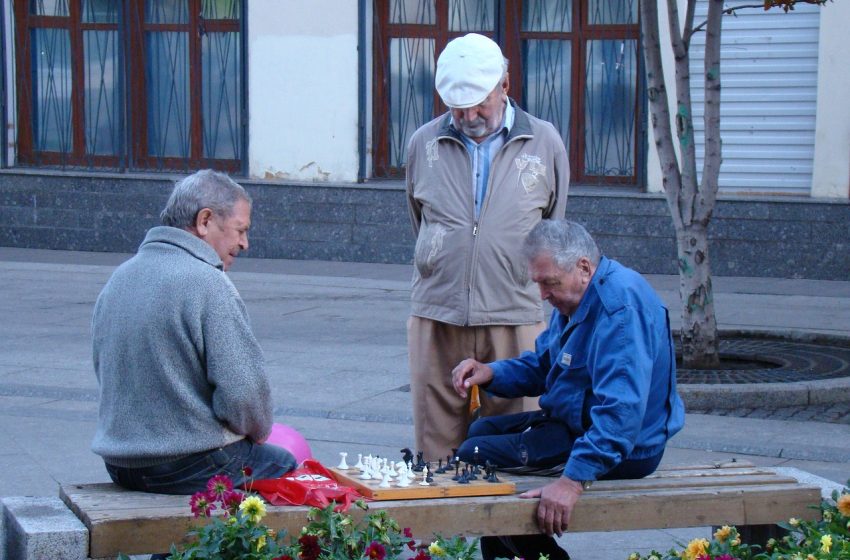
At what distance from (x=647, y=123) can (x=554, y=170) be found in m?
9.05

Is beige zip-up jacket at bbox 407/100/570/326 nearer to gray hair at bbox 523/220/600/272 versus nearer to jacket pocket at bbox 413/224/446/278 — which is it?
jacket pocket at bbox 413/224/446/278

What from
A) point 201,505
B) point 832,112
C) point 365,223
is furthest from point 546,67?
point 201,505

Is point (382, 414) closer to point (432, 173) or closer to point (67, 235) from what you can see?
point (432, 173)

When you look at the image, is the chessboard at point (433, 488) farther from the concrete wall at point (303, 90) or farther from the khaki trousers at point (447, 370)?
the concrete wall at point (303, 90)

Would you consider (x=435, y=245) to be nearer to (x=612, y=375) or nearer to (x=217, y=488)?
(x=612, y=375)

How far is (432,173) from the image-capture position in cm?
507

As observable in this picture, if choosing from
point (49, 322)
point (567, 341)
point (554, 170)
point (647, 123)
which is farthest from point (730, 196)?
point (567, 341)

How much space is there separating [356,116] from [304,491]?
36.9ft

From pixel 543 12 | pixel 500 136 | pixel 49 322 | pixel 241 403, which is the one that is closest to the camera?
pixel 241 403

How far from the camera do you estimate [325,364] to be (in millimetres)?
9086

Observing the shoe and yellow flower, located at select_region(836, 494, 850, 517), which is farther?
the shoe

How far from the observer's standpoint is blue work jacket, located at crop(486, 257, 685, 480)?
3939 mm

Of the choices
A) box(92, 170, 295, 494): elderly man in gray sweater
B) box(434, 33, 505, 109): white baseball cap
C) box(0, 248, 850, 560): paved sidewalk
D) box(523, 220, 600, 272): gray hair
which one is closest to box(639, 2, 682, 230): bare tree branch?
box(0, 248, 850, 560): paved sidewalk

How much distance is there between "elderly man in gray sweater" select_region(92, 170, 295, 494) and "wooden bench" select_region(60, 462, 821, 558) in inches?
5.7
